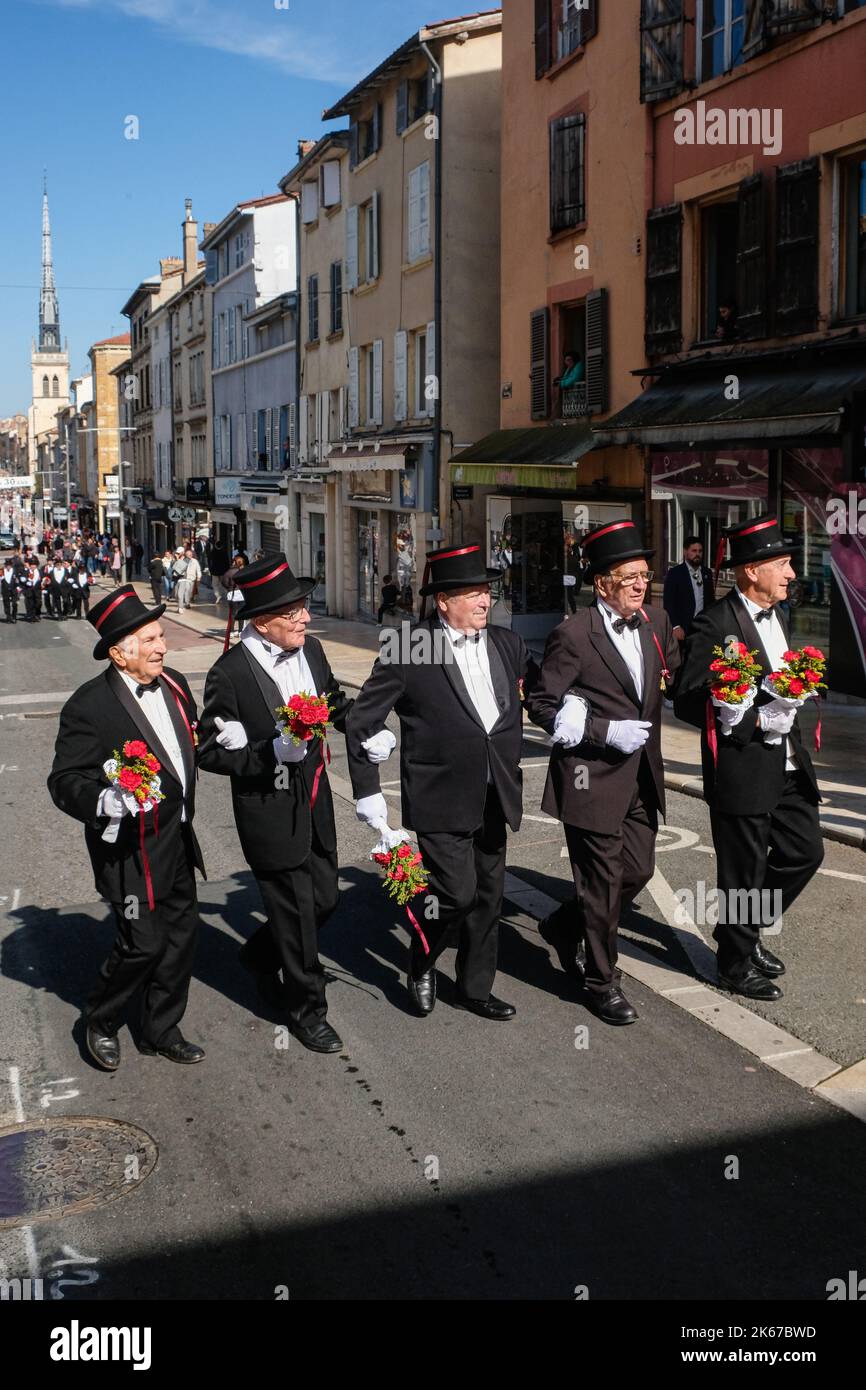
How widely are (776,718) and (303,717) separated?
7.18 feet

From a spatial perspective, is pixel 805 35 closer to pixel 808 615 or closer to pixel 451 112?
pixel 808 615

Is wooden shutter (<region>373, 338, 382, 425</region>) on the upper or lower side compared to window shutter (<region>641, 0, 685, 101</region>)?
lower

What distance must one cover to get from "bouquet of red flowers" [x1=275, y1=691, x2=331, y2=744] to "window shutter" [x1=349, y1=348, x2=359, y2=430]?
2711 centimetres

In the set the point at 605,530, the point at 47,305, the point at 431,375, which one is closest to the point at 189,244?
the point at 431,375

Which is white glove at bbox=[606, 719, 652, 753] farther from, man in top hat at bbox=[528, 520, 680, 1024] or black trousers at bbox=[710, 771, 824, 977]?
A: black trousers at bbox=[710, 771, 824, 977]

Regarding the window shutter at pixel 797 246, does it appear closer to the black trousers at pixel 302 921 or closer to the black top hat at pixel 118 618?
the black trousers at pixel 302 921

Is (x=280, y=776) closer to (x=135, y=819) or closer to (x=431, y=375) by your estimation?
(x=135, y=819)

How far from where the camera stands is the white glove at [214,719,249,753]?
5668 mm

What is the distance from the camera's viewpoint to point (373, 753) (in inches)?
230

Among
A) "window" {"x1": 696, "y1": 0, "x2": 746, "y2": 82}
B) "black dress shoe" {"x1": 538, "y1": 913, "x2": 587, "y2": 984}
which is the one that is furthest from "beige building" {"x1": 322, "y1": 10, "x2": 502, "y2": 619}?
"black dress shoe" {"x1": 538, "y1": 913, "x2": 587, "y2": 984}

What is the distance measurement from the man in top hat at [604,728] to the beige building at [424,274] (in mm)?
20301

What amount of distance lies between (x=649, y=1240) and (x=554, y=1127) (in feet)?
2.68

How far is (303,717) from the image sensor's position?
547 centimetres
